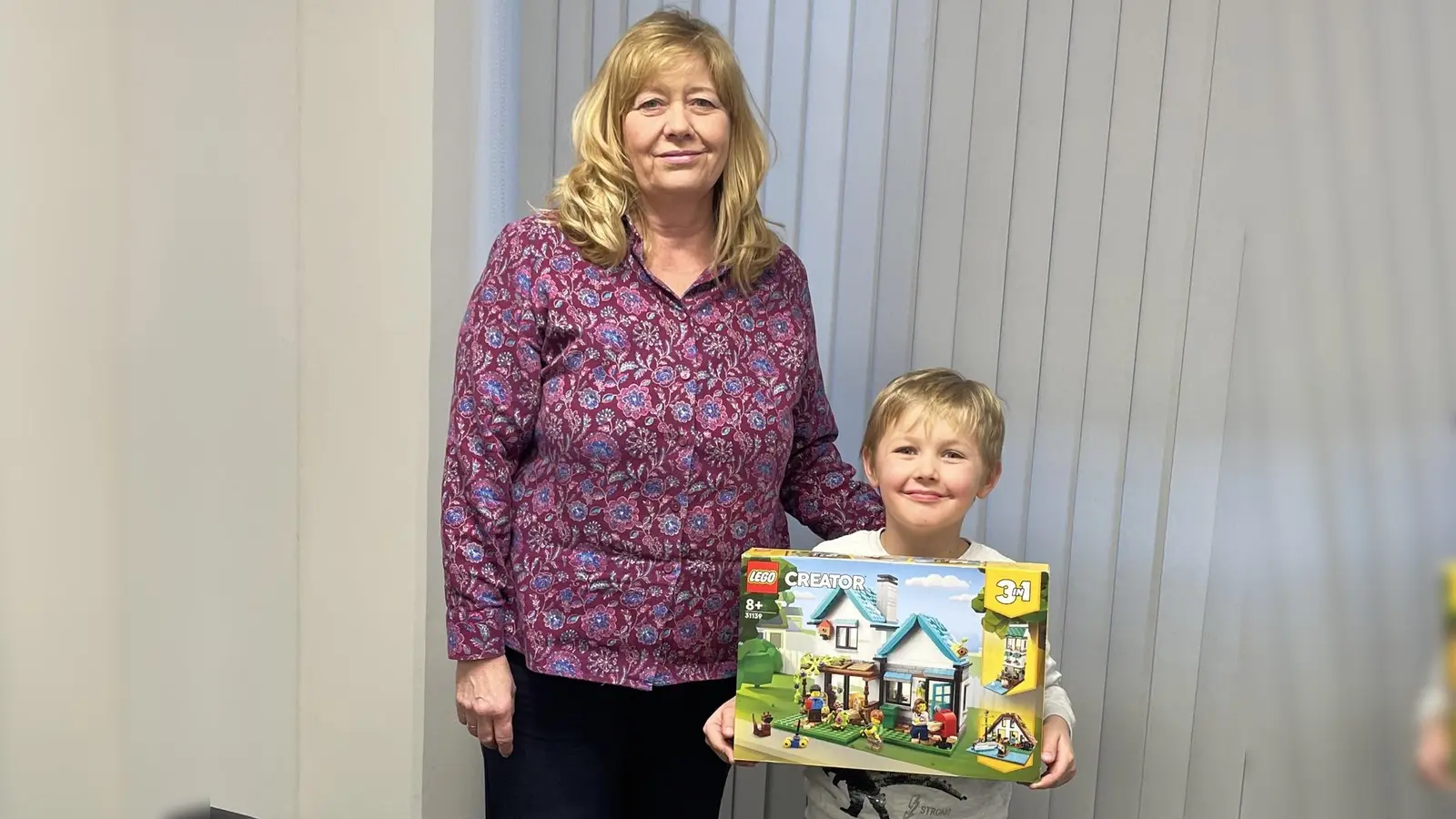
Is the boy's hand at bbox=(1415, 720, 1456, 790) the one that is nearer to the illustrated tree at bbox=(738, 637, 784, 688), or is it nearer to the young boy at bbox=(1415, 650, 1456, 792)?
the young boy at bbox=(1415, 650, 1456, 792)

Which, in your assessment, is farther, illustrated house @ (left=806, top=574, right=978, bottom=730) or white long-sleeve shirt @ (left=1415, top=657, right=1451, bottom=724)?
illustrated house @ (left=806, top=574, right=978, bottom=730)

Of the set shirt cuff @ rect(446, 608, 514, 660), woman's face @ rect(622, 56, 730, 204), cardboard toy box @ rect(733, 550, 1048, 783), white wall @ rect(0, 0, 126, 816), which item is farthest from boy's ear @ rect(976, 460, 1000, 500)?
white wall @ rect(0, 0, 126, 816)

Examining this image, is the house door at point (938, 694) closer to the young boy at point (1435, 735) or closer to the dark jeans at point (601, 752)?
the dark jeans at point (601, 752)

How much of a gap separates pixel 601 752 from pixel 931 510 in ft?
1.60

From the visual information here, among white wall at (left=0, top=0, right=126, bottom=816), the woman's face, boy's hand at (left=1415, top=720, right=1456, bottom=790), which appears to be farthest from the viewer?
white wall at (left=0, top=0, right=126, bottom=816)

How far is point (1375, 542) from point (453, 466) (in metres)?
0.95

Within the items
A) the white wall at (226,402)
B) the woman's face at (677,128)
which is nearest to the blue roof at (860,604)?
the woman's face at (677,128)

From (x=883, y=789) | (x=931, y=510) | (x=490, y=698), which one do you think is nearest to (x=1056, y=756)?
(x=883, y=789)

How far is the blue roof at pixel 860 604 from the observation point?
1.26 m

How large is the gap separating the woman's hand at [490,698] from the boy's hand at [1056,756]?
598 millimetres

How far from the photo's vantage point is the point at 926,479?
1349mm

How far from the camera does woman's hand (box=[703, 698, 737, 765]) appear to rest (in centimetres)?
133

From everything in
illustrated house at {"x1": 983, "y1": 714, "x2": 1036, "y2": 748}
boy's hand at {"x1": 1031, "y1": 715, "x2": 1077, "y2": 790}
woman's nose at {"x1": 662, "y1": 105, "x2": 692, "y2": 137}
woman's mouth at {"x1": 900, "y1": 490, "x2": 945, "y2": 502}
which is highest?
woman's nose at {"x1": 662, "y1": 105, "x2": 692, "y2": 137}

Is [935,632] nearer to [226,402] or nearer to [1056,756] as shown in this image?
[1056,756]
